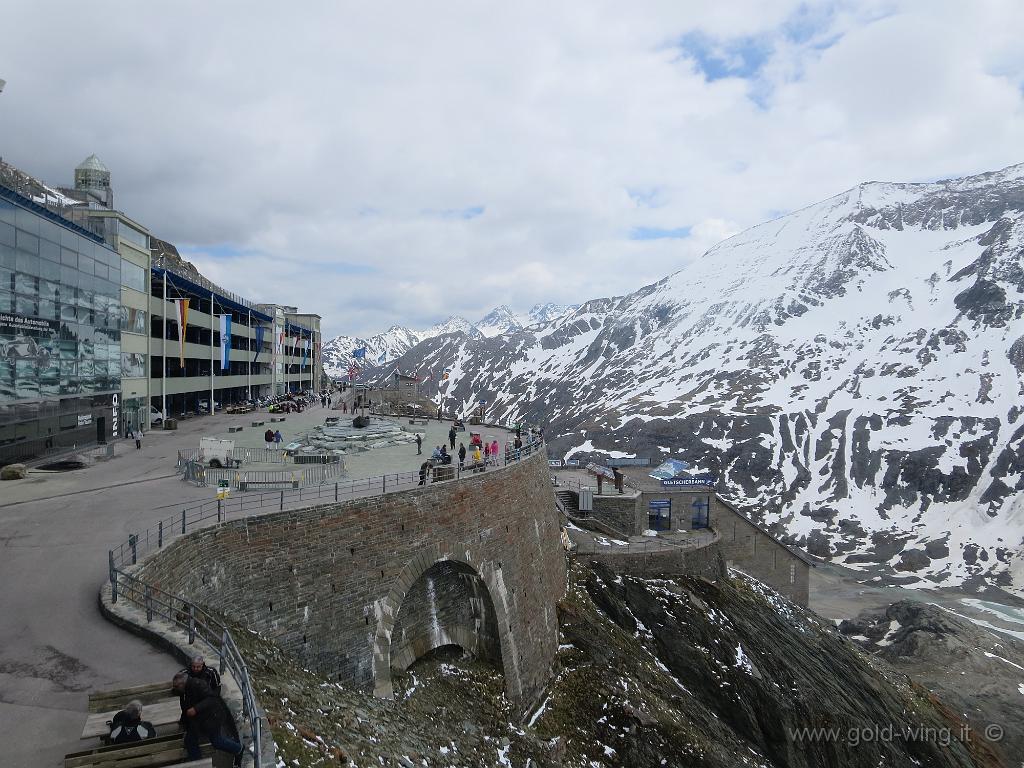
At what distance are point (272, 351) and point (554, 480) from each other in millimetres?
42794

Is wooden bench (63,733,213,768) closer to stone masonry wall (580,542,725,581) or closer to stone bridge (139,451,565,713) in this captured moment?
stone bridge (139,451,565,713)

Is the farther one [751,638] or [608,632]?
[751,638]

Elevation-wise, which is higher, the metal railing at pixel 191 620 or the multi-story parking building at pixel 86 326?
the multi-story parking building at pixel 86 326

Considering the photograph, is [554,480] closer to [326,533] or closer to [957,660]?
[326,533]

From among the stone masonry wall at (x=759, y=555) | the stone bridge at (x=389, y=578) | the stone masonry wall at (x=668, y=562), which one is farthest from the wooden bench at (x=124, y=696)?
the stone masonry wall at (x=759, y=555)

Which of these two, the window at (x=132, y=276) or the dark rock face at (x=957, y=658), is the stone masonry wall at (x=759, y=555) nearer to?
the dark rock face at (x=957, y=658)

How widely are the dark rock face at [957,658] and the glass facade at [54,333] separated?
51.3 metres

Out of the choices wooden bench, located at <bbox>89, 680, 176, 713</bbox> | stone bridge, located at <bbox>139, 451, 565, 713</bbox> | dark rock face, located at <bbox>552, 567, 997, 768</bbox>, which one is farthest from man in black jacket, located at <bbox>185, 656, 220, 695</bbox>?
dark rock face, located at <bbox>552, 567, 997, 768</bbox>

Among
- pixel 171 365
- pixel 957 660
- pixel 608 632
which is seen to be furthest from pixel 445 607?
pixel 957 660

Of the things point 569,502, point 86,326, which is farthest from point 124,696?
point 569,502

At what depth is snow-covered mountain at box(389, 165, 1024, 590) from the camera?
9031cm

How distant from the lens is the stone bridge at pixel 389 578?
45.5ft

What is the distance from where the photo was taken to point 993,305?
14688 cm

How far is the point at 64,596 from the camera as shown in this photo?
37.2 ft
